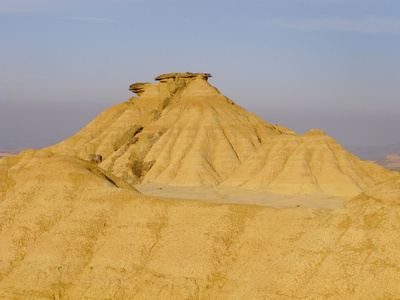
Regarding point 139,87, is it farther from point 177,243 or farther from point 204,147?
point 177,243

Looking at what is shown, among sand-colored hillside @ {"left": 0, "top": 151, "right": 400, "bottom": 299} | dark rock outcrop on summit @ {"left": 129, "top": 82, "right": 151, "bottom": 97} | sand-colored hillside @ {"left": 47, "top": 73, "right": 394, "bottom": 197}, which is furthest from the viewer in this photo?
dark rock outcrop on summit @ {"left": 129, "top": 82, "right": 151, "bottom": 97}

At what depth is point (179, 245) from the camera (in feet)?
86.4

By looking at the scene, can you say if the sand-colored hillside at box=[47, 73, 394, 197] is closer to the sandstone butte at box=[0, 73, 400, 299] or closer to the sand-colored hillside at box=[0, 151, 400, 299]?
the sandstone butte at box=[0, 73, 400, 299]

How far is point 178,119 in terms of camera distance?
3878 inches

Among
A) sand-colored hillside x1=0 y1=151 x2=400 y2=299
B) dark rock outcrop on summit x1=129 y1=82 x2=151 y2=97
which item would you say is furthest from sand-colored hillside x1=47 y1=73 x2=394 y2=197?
sand-colored hillside x1=0 y1=151 x2=400 y2=299

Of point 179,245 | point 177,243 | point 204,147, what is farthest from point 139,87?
point 179,245

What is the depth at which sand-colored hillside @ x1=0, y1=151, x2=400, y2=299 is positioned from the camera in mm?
20969

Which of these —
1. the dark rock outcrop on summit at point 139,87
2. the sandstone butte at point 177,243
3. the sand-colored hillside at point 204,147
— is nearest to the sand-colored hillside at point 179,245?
the sandstone butte at point 177,243

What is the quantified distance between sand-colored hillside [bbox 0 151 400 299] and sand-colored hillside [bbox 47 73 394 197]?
125 feet

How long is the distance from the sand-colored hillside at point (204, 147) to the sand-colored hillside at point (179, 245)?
125ft

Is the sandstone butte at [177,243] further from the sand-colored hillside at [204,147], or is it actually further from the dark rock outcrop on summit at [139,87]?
the dark rock outcrop on summit at [139,87]

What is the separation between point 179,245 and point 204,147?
198 ft

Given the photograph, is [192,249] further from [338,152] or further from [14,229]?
[338,152]

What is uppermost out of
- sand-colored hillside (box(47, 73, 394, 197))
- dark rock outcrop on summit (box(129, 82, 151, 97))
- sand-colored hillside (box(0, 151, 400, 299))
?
sand-colored hillside (box(0, 151, 400, 299))
